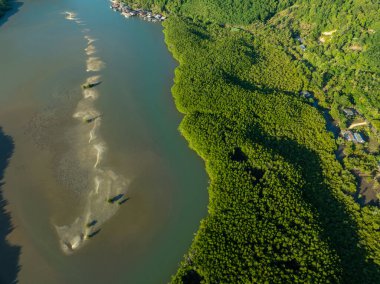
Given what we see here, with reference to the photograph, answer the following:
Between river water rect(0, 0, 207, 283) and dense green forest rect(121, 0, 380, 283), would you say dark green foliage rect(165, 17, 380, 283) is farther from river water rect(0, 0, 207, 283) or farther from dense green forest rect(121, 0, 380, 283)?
river water rect(0, 0, 207, 283)

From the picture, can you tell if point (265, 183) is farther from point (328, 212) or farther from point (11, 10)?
point (11, 10)

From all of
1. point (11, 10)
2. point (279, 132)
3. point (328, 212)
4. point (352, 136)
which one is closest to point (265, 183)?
point (328, 212)

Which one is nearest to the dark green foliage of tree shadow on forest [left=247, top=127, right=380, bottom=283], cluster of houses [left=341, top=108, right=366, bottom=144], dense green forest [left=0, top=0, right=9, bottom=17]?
tree shadow on forest [left=247, top=127, right=380, bottom=283]

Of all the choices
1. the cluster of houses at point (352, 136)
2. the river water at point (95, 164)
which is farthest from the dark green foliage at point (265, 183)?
the cluster of houses at point (352, 136)

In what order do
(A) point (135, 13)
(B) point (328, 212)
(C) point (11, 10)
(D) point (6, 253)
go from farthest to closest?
(A) point (135, 13)
(C) point (11, 10)
(B) point (328, 212)
(D) point (6, 253)

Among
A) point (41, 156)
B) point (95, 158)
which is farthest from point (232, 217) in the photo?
point (41, 156)

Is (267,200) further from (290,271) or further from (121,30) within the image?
(121,30)
